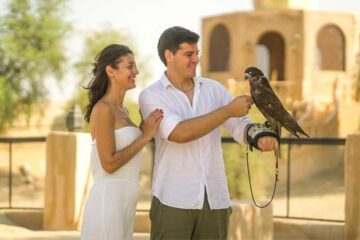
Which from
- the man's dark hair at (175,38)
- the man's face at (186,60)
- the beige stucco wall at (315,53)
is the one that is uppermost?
the beige stucco wall at (315,53)

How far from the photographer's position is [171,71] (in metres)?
3.51

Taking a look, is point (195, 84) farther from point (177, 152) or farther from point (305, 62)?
point (305, 62)

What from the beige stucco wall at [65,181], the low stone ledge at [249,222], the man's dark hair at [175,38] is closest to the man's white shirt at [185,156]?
the man's dark hair at [175,38]

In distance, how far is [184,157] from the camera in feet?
11.3

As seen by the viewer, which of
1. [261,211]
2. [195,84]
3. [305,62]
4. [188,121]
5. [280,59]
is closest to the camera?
[188,121]

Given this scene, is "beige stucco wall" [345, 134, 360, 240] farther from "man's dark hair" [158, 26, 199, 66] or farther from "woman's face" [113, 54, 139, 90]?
"man's dark hair" [158, 26, 199, 66]

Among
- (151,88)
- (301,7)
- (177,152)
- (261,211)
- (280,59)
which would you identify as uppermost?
(301,7)

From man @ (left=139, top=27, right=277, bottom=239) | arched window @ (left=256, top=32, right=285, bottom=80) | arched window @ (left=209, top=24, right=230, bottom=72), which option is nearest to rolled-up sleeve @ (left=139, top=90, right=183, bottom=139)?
man @ (left=139, top=27, right=277, bottom=239)

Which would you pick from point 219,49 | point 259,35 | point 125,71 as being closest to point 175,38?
point 125,71

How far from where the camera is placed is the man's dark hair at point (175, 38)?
344 centimetres

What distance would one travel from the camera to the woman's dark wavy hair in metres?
3.82

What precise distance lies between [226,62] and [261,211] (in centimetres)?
2033

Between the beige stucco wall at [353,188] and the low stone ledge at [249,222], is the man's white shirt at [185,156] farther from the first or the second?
the beige stucco wall at [353,188]

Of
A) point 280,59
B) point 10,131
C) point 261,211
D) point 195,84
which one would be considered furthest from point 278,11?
point 195,84
